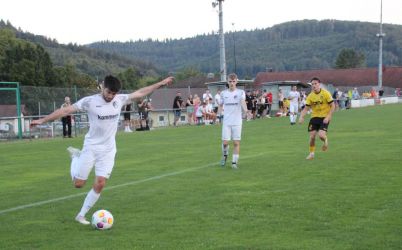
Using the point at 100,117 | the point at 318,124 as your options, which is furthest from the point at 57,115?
the point at 318,124

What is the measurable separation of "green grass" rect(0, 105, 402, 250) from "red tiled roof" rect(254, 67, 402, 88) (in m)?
99.1

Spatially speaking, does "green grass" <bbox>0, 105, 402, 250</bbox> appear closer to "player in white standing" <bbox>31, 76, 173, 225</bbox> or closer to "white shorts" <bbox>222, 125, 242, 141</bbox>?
"player in white standing" <bbox>31, 76, 173, 225</bbox>

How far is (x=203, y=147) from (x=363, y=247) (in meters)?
14.1

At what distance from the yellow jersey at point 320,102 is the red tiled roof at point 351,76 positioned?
325ft

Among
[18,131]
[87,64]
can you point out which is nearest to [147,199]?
[18,131]

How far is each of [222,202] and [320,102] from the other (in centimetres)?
718

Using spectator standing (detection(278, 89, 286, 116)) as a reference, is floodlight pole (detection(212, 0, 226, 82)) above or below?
above

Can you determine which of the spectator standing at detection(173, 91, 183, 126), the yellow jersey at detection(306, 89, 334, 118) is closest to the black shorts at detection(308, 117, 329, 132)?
the yellow jersey at detection(306, 89, 334, 118)

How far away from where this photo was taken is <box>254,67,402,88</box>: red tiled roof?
114 m

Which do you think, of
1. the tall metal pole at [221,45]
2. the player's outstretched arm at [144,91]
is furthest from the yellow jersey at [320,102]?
the tall metal pole at [221,45]

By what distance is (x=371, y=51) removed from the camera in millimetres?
192375

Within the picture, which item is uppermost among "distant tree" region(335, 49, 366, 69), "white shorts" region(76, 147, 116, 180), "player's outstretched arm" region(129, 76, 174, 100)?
"distant tree" region(335, 49, 366, 69)

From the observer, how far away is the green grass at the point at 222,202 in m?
7.58

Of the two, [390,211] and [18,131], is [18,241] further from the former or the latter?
[18,131]
